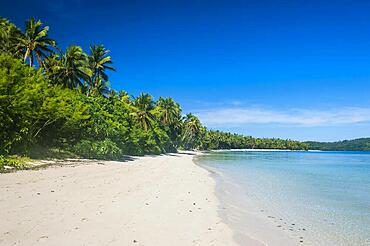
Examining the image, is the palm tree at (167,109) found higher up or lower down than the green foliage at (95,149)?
higher up

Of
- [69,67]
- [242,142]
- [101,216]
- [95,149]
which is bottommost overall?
[101,216]

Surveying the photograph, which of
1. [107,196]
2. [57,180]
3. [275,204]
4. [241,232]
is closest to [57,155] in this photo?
[57,180]

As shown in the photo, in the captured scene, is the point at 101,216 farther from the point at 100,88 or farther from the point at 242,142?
the point at 242,142

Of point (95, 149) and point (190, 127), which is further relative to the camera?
point (190, 127)

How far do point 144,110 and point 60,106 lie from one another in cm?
2852

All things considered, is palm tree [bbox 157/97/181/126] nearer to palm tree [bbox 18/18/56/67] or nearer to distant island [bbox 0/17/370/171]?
distant island [bbox 0/17/370/171]

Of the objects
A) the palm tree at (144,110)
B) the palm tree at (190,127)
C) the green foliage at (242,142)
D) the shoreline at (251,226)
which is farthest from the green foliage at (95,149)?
the green foliage at (242,142)

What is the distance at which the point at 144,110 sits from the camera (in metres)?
47.5

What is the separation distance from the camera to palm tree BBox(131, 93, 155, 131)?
4664 cm

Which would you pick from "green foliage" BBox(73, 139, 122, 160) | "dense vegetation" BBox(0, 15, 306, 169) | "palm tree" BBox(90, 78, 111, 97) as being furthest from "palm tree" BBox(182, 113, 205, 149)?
"green foliage" BBox(73, 139, 122, 160)

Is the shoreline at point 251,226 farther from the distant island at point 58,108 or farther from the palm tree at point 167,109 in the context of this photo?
the palm tree at point 167,109

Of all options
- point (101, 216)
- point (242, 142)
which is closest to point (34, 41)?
point (101, 216)

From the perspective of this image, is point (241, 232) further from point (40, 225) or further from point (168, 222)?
point (40, 225)

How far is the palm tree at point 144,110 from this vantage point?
153 ft
